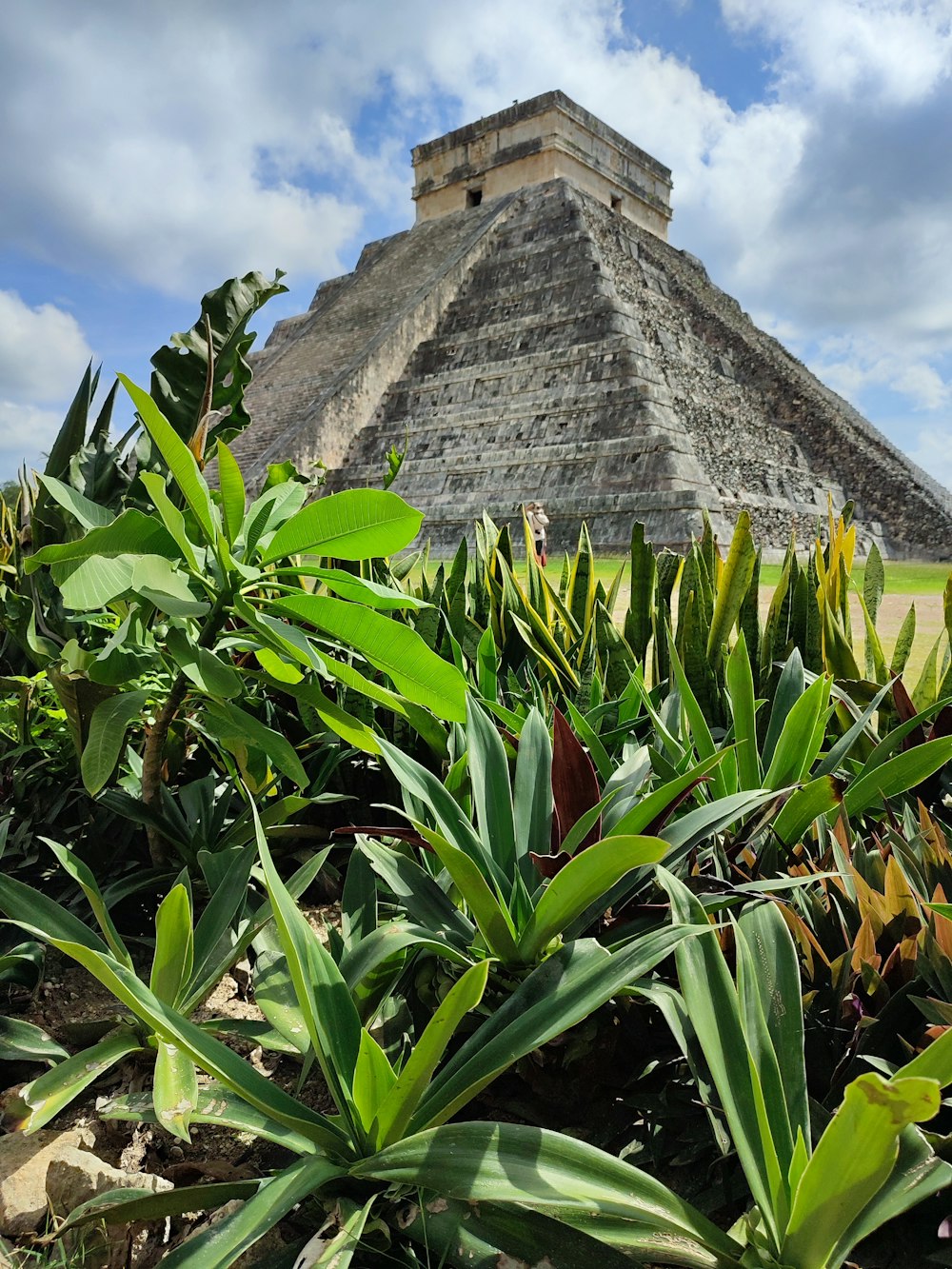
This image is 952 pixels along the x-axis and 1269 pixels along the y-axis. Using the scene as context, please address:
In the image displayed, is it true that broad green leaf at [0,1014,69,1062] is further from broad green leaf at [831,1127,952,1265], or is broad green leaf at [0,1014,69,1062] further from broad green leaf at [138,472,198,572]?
broad green leaf at [831,1127,952,1265]

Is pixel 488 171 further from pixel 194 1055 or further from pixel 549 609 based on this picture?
pixel 194 1055

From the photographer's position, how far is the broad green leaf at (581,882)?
812 mm

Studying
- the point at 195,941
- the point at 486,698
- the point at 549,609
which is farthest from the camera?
the point at 549,609

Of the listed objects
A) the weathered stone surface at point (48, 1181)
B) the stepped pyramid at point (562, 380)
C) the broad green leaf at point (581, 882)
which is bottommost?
the weathered stone surface at point (48, 1181)

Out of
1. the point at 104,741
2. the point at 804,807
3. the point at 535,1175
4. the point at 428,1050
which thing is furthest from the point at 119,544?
the point at 804,807

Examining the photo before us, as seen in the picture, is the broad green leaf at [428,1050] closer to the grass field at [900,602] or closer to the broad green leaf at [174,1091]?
the broad green leaf at [174,1091]

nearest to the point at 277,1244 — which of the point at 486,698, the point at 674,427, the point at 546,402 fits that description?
the point at 486,698

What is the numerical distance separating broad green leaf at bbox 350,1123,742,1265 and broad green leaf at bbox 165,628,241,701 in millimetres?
544

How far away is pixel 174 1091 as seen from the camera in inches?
33.8

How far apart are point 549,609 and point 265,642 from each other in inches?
43.2

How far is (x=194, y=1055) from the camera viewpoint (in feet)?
2.55

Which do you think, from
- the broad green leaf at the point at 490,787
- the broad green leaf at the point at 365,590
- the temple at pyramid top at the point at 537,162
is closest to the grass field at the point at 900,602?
the broad green leaf at the point at 490,787

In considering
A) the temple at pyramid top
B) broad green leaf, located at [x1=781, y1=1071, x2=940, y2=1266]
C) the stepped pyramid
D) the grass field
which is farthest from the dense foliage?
the temple at pyramid top

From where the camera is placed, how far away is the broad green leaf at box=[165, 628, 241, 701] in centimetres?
105
